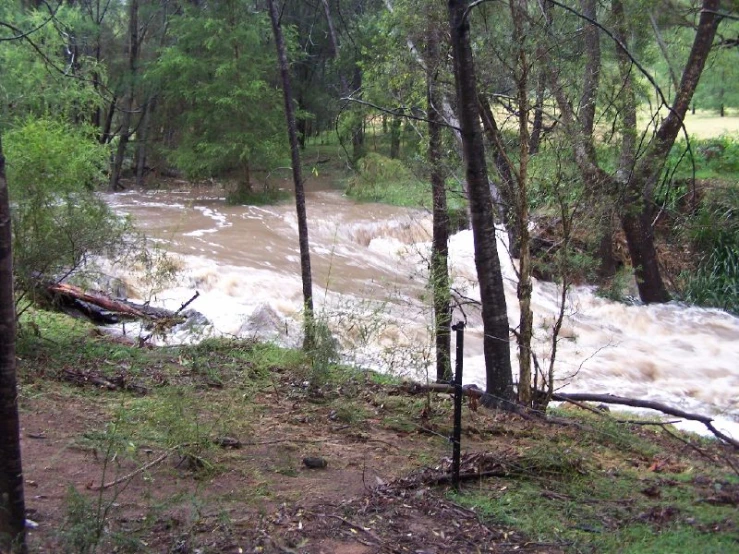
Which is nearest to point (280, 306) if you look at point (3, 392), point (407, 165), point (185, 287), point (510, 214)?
point (185, 287)

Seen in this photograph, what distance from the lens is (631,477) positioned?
5.66 meters

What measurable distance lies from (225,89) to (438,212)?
1890 centimetres

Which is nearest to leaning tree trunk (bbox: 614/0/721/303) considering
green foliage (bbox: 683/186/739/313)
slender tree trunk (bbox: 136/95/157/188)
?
green foliage (bbox: 683/186/739/313)

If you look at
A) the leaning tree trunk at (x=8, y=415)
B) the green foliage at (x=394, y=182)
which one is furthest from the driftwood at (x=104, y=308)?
the leaning tree trunk at (x=8, y=415)

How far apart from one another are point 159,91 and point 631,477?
2605 centimetres

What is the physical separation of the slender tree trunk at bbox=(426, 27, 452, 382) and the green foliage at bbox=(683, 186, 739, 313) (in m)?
9.88

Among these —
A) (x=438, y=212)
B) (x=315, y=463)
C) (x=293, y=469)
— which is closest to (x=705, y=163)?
(x=438, y=212)

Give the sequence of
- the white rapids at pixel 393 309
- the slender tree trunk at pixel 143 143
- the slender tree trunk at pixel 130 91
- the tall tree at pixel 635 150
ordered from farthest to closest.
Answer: the slender tree trunk at pixel 143 143
the slender tree trunk at pixel 130 91
the white rapids at pixel 393 309
the tall tree at pixel 635 150

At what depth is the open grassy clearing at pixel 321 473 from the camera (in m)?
4.17

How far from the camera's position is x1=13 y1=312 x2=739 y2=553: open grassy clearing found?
4.17m

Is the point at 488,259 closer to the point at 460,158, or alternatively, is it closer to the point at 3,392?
the point at 460,158

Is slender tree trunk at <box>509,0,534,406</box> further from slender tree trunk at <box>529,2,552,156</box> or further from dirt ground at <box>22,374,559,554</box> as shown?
dirt ground at <box>22,374,559,554</box>

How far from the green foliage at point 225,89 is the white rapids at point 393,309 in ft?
11.3

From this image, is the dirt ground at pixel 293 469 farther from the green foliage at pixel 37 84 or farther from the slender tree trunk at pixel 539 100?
the green foliage at pixel 37 84
